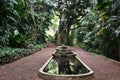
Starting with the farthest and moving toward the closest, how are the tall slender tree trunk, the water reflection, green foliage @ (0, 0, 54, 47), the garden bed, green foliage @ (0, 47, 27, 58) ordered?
the tall slender tree trunk
green foliage @ (0, 0, 54, 47)
green foliage @ (0, 47, 27, 58)
the garden bed
the water reflection

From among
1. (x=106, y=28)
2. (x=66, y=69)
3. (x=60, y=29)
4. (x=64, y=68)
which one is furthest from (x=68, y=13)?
(x=66, y=69)

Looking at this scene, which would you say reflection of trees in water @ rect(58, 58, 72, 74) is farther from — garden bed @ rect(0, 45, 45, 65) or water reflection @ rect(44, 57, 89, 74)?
garden bed @ rect(0, 45, 45, 65)

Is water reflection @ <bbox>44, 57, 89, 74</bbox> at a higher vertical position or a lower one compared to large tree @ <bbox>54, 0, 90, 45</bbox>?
lower

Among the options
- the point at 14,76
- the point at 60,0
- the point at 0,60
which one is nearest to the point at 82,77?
the point at 14,76

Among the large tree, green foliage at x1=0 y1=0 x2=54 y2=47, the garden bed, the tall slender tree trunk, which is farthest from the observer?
the tall slender tree trunk

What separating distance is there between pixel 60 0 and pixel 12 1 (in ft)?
64.0

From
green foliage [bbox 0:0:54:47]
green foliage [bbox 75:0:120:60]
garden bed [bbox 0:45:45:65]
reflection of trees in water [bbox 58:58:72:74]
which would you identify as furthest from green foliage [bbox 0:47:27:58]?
green foliage [bbox 75:0:120:60]

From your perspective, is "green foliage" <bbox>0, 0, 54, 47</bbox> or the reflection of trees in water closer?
the reflection of trees in water

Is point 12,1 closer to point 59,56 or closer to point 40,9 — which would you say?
point 59,56

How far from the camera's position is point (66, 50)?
17.8m

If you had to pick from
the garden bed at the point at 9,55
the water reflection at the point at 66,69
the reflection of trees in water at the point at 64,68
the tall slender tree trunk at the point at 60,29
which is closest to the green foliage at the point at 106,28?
the water reflection at the point at 66,69

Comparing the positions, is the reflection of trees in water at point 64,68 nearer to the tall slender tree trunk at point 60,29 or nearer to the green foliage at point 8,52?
the green foliage at point 8,52

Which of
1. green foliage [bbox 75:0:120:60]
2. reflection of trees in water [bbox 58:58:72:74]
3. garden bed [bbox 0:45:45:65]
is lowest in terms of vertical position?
reflection of trees in water [bbox 58:58:72:74]

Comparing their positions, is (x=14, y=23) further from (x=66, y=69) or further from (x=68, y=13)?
(x=68, y=13)
